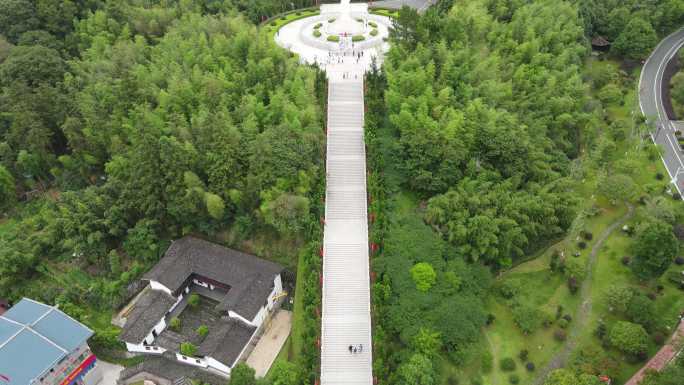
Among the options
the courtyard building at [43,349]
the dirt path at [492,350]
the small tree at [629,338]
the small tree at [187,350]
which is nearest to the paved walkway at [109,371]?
the courtyard building at [43,349]

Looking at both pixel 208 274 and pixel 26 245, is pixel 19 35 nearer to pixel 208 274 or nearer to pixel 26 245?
pixel 26 245

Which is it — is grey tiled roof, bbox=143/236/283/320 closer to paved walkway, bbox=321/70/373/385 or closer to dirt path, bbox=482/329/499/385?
paved walkway, bbox=321/70/373/385

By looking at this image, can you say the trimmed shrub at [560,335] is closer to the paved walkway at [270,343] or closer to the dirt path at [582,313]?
the dirt path at [582,313]

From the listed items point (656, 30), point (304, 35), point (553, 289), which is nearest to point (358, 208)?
point (553, 289)

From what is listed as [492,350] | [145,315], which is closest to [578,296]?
[492,350]

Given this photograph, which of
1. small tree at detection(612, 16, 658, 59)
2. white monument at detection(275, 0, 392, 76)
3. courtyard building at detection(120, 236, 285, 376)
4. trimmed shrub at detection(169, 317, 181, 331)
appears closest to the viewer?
courtyard building at detection(120, 236, 285, 376)

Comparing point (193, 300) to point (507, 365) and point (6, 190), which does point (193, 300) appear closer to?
point (507, 365)

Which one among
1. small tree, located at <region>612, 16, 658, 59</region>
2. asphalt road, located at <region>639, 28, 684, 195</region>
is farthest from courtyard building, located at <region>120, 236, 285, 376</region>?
small tree, located at <region>612, 16, 658, 59</region>
